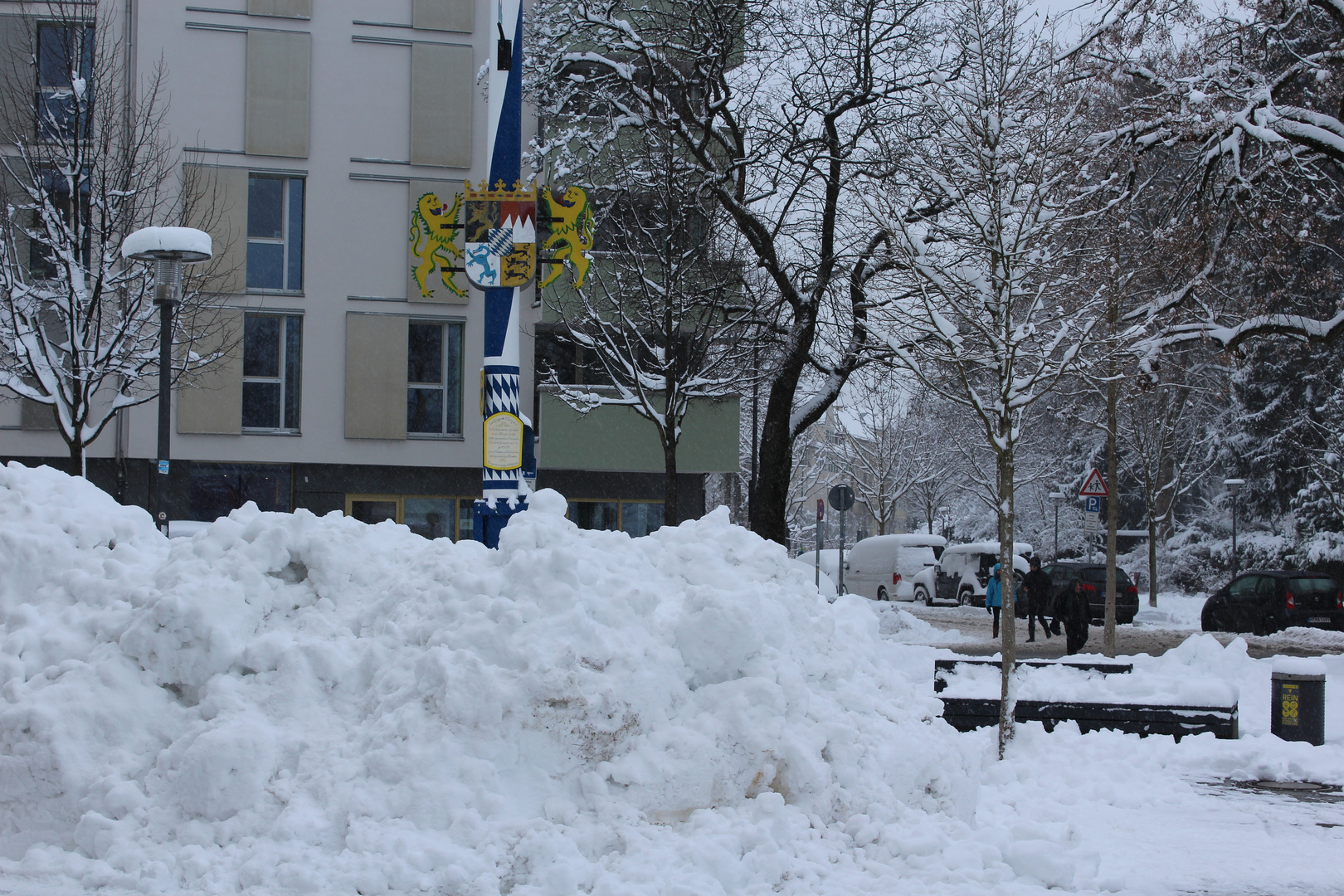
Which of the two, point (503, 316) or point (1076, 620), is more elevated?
point (503, 316)

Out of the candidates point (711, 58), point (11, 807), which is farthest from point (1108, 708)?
point (711, 58)

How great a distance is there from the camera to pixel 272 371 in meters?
25.3

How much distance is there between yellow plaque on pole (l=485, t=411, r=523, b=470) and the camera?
10.7 meters

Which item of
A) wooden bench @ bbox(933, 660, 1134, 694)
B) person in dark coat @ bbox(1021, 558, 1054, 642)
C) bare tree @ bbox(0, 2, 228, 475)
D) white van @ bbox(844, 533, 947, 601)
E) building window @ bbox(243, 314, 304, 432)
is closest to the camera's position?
wooden bench @ bbox(933, 660, 1134, 694)

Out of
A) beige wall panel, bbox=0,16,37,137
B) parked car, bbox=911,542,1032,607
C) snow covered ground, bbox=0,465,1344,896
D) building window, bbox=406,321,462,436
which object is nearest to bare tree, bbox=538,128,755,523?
building window, bbox=406,321,462,436

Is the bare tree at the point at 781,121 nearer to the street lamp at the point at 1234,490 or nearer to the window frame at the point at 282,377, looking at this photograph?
the window frame at the point at 282,377

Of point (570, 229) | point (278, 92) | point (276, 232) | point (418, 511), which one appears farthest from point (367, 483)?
point (570, 229)

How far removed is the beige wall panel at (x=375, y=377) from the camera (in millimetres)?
25234

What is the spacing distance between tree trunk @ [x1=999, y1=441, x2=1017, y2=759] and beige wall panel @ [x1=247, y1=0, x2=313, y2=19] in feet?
68.9

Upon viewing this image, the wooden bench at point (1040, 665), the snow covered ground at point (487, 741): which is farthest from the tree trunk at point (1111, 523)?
the snow covered ground at point (487, 741)

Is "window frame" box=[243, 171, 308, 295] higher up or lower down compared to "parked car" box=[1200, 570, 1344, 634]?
higher up

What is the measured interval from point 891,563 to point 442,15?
2048cm

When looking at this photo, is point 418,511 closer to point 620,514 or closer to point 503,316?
point 620,514

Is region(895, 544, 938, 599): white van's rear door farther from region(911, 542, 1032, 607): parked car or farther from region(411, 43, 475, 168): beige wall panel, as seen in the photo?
region(411, 43, 475, 168): beige wall panel
